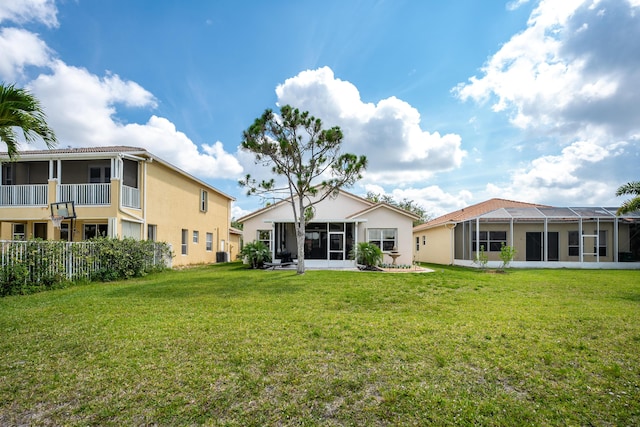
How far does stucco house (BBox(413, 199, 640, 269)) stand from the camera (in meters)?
21.1

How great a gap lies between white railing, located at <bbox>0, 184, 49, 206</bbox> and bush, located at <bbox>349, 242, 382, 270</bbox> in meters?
15.4

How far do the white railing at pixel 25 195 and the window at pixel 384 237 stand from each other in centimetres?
1684

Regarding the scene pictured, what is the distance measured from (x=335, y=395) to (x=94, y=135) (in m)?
22.1

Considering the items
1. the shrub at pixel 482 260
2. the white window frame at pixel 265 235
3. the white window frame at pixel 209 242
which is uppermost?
the white window frame at pixel 265 235

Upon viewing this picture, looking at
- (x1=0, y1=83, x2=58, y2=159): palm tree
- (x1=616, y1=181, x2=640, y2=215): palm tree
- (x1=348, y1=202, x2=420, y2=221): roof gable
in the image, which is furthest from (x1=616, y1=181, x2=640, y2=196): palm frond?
(x1=0, y1=83, x2=58, y2=159): palm tree

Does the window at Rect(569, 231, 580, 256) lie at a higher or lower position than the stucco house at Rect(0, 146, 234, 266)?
lower

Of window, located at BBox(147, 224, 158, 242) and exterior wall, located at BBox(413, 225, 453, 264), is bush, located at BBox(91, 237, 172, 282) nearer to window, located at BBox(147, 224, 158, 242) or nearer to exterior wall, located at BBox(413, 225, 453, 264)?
window, located at BBox(147, 224, 158, 242)

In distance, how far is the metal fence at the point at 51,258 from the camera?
32.5 feet

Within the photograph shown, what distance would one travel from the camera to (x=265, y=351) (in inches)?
190

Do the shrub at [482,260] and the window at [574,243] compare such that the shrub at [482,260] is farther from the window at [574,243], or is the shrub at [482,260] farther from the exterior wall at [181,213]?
the exterior wall at [181,213]

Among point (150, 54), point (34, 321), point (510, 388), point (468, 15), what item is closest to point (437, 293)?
point (510, 388)

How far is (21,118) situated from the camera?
7059 millimetres

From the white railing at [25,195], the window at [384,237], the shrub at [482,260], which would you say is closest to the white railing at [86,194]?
the white railing at [25,195]

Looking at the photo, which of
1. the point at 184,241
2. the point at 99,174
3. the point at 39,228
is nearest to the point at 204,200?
the point at 184,241
